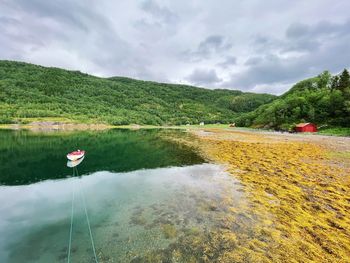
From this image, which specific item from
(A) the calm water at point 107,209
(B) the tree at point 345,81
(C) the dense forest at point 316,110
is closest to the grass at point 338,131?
(C) the dense forest at point 316,110

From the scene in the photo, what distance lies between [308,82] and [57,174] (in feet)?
588

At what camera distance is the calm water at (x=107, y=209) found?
10.4 metres

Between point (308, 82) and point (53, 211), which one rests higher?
point (308, 82)

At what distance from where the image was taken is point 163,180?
22594 mm

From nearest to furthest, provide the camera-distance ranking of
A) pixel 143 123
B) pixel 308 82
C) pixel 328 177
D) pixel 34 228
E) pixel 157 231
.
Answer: pixel 157 231
pixel 34 228
pixel 328 177
pixel 308 82
pixel 143 123

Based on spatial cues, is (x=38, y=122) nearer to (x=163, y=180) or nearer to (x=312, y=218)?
(x=163, y=180)

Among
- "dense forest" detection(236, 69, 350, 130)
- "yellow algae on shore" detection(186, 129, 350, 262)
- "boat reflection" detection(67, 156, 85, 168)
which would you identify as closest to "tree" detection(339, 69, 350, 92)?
"dense forest" detection(236, 69, 350, 130)

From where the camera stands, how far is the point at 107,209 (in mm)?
15445

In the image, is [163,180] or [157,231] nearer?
Result: [157,231]

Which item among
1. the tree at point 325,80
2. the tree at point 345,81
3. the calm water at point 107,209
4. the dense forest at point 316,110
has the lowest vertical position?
the calm water at point 107,209

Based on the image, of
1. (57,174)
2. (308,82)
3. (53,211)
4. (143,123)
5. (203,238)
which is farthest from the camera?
(143,123)

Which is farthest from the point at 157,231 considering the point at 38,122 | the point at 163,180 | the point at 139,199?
the point at 38,122

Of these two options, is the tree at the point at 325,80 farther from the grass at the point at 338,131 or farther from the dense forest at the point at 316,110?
the grass at the point at 338,131

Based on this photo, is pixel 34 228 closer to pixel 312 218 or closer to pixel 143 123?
pixel 312 218
